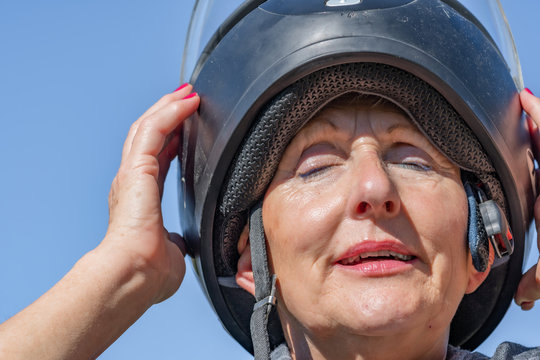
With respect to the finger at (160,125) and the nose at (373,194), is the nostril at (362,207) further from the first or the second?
the finger at (160,125)

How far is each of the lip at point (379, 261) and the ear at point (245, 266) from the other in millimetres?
599

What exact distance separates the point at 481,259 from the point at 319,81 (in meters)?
0.89

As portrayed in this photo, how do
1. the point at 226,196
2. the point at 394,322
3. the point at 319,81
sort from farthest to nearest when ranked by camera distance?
the point at 226,196
the point at 319,81
the point at 394,322

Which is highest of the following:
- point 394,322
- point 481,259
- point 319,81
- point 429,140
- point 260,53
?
point 260,53

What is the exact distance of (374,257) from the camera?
2967 mm

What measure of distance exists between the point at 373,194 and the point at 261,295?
2.06 ft

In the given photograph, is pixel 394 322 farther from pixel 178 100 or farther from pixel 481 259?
pixel 178 100

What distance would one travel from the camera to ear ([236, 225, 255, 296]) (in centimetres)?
344

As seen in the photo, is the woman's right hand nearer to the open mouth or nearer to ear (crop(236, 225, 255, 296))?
ear (crop(236, 225, 255, 296))

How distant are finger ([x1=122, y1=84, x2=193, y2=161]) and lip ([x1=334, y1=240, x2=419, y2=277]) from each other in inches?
41.9

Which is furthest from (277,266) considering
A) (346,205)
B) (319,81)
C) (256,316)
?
(319,81)

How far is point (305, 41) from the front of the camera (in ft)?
10.0

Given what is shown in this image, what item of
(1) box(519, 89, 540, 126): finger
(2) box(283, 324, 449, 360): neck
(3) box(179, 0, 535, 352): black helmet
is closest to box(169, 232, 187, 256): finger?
(3) box(179, 0, 535, 352): black helmet

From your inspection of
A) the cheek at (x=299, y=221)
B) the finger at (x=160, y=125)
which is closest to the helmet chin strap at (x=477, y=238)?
the cheek at (x=299, y=221)
